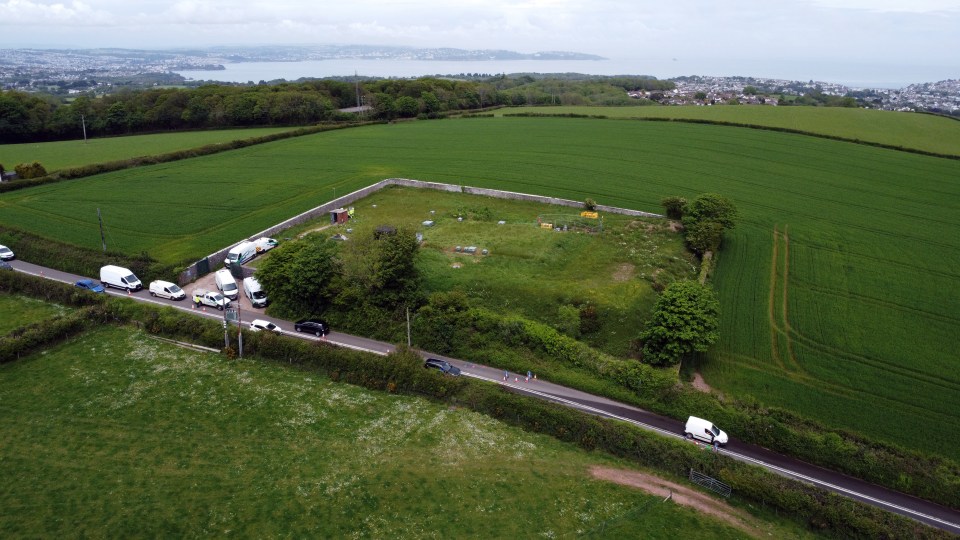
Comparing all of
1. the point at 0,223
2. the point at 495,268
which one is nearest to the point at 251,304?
the point at 495,268

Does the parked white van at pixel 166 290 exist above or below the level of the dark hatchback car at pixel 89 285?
above

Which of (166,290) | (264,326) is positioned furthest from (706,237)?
(166,290)

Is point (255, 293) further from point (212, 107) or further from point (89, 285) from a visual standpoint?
point (212, 107)

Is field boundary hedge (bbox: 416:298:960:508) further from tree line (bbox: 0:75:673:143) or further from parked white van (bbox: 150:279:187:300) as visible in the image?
tree line (bbox: 0:75:673:143)

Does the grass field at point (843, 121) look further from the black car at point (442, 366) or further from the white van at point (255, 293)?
the white van at point (255, 293)

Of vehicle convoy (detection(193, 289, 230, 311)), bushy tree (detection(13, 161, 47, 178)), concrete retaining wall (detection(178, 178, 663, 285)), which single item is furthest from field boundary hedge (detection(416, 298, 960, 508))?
bushy tree (detection(13, 161, 47, 178))

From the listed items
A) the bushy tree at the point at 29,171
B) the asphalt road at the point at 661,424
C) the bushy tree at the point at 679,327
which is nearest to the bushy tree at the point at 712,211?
the bushy tree at the point at 679,327
